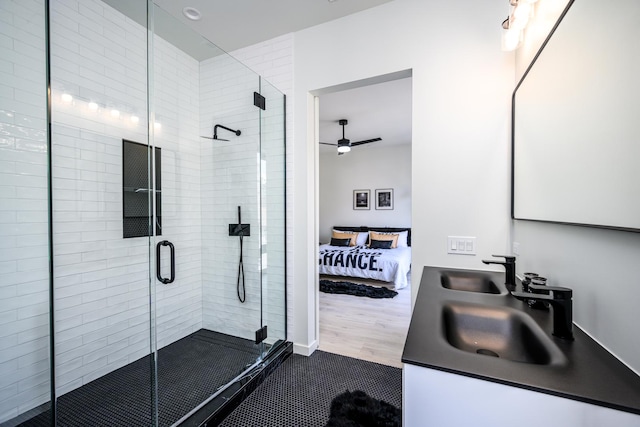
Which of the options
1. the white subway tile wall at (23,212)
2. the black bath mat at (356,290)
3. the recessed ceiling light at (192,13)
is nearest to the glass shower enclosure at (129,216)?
the white subway tile wall at (23,212)

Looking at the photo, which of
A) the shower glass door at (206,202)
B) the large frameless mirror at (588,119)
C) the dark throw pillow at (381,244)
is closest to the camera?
the large frameless mirror at (588,119)

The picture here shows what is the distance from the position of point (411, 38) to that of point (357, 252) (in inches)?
146

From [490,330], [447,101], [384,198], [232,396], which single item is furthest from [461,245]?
[384,198]

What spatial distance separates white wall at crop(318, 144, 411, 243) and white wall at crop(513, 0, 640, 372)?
471cm

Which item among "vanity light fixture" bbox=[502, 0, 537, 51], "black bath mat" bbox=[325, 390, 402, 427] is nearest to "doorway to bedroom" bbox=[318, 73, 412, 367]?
"black bath mat" bbox=[325, 390, 402, 427]

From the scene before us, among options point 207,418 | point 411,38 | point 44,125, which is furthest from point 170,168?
point 411,38

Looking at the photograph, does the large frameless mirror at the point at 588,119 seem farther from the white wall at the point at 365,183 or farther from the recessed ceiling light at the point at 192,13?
the white wall at the point at 365,183

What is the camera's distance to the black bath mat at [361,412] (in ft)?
5.28

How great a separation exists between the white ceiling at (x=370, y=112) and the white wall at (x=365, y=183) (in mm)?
657

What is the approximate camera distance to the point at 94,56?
1.97 metres

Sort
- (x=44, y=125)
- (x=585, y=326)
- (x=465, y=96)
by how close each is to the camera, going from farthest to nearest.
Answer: (x=465, y=96), (x=44, y=125), (x=585, y=326)

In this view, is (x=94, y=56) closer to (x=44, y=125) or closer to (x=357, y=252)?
(x=44, y=125)

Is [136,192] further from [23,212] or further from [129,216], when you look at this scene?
[23,212]

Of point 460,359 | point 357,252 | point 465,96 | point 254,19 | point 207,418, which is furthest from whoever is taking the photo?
point 357,252
